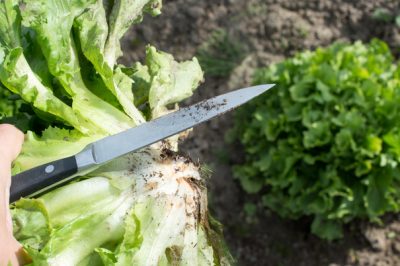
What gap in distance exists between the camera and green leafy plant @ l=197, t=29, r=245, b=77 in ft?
16.6

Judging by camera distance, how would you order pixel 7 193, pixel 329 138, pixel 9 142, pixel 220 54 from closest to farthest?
pixel 7 193 → pixel 9 142 → pixel 329 138 → pixel 220 54

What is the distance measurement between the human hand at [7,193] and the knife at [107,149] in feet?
0.22

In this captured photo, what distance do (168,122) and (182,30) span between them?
10.6 ft

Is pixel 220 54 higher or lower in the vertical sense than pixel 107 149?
higher

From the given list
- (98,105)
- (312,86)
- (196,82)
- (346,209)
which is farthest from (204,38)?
(98,105)

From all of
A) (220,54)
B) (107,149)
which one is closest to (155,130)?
(107,149)

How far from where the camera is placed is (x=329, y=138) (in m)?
4.16

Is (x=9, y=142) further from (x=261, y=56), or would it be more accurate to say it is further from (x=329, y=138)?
(x=261, y=56)

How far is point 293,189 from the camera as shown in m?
4.40

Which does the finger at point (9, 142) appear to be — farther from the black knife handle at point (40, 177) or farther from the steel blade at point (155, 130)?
the steel blade at point (155, 130)

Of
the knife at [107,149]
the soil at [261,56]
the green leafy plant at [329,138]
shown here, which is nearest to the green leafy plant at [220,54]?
the soil at [261,56]

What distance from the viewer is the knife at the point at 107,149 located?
6.42 feet

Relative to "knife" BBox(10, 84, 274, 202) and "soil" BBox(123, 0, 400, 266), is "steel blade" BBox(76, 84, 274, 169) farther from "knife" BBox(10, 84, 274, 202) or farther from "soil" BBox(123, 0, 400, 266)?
"soil" BBox(123, 0, 400, 266)

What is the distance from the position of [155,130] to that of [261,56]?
3227 millimetres
